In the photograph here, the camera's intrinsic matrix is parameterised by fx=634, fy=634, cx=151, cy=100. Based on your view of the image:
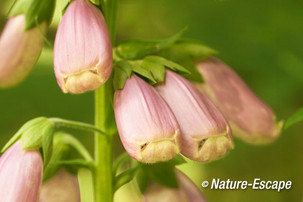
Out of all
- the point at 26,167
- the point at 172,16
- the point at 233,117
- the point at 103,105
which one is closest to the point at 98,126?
the point at 103,105

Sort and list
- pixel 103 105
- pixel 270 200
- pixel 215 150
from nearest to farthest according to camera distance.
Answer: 1. pixel 215 150
2. pixel 103 105
3. pixel 270 200

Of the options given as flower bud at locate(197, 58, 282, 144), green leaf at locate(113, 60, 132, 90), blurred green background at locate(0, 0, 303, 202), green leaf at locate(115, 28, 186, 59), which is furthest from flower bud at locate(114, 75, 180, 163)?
blurred green background at locate(0, 0, 303, 202)

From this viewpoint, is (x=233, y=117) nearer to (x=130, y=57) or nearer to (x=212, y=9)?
(x=130, y=57)

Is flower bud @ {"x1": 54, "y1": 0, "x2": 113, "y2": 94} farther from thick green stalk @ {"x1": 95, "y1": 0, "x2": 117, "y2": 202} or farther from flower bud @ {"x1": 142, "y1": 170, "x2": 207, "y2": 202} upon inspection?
flower bud @ {"x1": 142, "y1": 170, "x2": 207, "y2": 202}

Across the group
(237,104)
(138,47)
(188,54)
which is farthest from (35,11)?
(237,104)

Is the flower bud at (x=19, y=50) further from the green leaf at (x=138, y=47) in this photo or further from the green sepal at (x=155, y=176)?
the green sepal at (x=155, y=176)

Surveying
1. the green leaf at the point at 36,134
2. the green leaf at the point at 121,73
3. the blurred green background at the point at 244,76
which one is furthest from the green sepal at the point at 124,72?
the blurred green background at the point at 244,76
